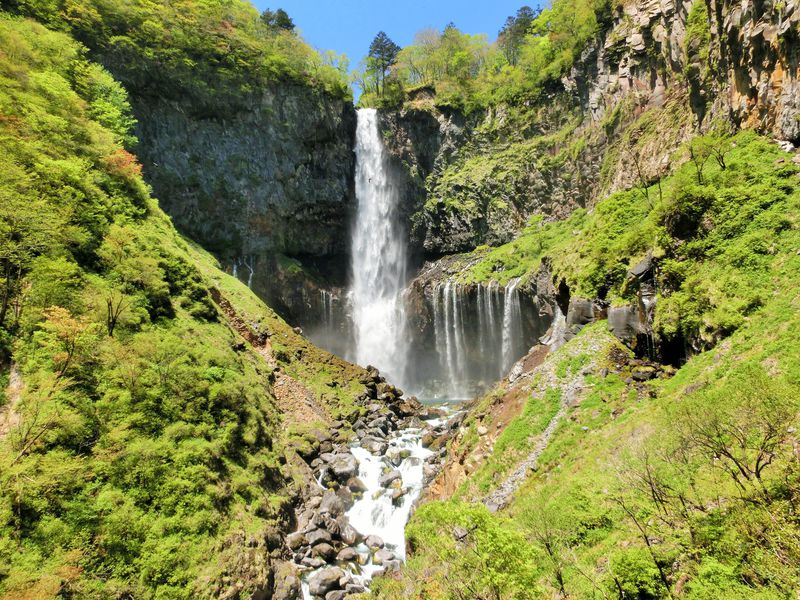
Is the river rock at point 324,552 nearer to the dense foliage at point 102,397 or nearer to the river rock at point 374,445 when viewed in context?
the dense foliage at point 102,397

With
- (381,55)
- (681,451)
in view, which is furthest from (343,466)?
(381,55)

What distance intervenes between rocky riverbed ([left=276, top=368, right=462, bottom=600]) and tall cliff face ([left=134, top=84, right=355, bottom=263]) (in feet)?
81.8

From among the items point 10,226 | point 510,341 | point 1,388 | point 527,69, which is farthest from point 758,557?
point 527,69

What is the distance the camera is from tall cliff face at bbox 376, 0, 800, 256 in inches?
705

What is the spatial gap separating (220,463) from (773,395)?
49.8 ft

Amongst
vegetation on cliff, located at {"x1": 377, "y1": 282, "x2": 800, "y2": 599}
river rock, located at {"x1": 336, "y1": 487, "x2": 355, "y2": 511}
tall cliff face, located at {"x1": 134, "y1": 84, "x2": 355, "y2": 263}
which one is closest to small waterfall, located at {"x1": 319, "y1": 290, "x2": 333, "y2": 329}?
tall cliff face, located at {"x1": 134, "y1": 84, "x2": 355, "y2": 263}

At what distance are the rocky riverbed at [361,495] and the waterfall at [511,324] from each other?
8.50m

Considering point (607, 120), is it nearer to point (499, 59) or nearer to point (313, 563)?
point (499, 59)

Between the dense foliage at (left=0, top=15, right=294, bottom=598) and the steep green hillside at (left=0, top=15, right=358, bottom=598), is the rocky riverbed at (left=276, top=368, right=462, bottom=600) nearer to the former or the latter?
the steep green hillside at (left=0, top=15, right=358, bottom=598)

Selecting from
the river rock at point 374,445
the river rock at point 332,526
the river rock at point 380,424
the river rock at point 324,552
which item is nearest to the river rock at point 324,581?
the river rock at point 324,552

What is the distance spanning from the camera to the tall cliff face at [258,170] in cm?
3984

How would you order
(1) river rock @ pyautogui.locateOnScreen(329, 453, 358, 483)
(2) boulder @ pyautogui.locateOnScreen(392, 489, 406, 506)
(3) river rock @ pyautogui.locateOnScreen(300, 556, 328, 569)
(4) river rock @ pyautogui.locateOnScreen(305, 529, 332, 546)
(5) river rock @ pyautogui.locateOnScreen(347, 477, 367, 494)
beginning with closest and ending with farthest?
(3) river rock @ pyautogui.locateOnScreen(300, 556, 328, 569)
(4) river rock @ pyautogui.locateOnScreen(305, 529, 332, 546)
(2) boulder @ pyautogui.locateOnScreen(392, 489, 406, 506)
(5) river rock @ pyautogui.locateOnScreen(347, 477, 367, 494)
(1) river rock @ pyautogui.locateOnScreen(329, 453, 358, 483)

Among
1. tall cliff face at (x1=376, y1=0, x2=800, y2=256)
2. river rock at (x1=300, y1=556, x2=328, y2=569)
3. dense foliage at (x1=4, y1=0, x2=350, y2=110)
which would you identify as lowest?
river rock at (x1=300, y1=556, x2=328, y2=569)

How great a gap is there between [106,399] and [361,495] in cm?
1165
